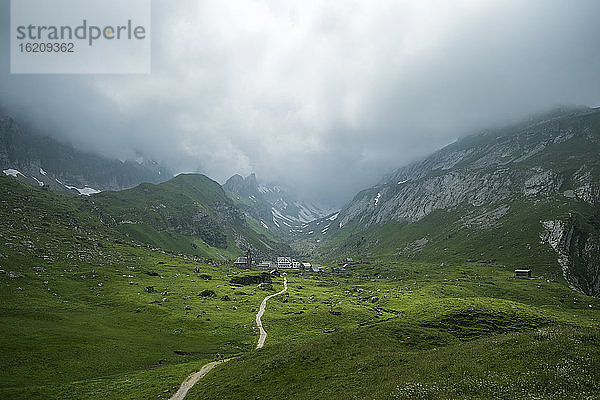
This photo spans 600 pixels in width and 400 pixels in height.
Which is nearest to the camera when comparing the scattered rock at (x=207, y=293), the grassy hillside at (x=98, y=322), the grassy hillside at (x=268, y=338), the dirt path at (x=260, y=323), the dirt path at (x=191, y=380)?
the grassy hillside at (x=268, y=338)

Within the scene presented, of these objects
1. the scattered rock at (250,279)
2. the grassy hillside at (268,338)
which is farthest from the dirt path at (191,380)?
the scattered rock at (250,279)

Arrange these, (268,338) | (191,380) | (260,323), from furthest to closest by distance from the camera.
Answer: (260,323) → (268,338) → (191,380)

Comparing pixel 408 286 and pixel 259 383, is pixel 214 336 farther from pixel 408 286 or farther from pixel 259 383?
pixel 408 286

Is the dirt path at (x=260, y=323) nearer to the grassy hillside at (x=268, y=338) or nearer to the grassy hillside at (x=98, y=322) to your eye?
the grassy hillside at (x=268, y=338)

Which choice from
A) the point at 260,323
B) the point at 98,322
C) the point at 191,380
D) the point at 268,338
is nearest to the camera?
the point at 191,380

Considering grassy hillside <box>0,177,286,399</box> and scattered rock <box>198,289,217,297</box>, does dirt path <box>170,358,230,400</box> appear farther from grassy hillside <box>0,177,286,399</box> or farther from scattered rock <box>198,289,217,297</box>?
scattered rock <box>198,289,217,297</box>

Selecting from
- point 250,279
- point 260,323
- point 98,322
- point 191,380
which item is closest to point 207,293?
point 250,279

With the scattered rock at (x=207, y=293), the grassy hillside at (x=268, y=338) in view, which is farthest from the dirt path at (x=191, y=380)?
the scattered rock at (x=207, y=293)

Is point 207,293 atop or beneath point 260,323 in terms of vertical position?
atop

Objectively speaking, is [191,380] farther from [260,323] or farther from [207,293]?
[207,293]

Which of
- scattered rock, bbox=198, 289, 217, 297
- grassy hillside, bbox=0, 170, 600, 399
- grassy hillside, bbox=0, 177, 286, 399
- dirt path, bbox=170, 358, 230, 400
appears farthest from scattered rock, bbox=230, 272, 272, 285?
dirt path, bbox=170, 358, 230, 400

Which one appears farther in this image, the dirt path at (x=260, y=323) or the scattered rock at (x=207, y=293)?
the scattered rock at (x=207, y=293)

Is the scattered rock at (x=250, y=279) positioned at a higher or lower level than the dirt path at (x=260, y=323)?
higher

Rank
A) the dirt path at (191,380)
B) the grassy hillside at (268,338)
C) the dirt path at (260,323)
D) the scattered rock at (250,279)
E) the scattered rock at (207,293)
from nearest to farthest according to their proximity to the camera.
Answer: the grassy hillside at (268,338) < the dirt path at (191,380) < the dirt path at (260,323) < the scattered rock at (207,293) < the scattered rock at (250,279)
